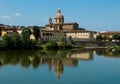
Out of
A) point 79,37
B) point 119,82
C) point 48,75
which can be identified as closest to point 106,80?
point 119,82

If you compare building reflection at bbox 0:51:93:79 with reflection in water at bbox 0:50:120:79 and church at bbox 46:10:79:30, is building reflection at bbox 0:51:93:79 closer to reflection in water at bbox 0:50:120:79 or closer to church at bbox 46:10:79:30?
reflection in water at bbox 0:50:120:79

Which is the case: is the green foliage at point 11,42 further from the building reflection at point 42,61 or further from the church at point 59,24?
the church at point 59,24

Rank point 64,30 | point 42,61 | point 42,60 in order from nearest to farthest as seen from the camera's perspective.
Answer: point 42,61
point 42,60
point 64,30

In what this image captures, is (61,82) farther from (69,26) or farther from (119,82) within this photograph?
(69,26)

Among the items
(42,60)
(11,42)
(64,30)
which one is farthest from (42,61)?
(64,30)

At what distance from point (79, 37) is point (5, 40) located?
111 ft

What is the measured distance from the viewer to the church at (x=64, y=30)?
72.6m

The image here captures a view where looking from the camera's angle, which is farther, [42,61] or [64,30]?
[64,30]

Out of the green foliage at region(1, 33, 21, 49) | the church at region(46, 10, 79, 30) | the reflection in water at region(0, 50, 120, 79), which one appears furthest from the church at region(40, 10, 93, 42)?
the reflection in water at region(0, 50, 120, 79)

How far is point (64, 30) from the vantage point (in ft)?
257

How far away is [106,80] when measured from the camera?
697 inches

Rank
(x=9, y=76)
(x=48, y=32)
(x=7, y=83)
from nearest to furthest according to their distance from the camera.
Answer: (x=7, y=83) < (x=9, y=76) < (x=48, y=32)

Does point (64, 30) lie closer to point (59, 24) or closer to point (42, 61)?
point (59, 24)

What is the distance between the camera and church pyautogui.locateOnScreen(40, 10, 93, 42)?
7260 cm
